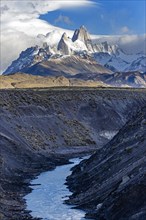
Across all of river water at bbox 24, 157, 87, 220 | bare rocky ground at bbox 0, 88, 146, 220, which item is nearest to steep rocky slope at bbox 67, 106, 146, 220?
river water at bbox 24, 157, 87, 220

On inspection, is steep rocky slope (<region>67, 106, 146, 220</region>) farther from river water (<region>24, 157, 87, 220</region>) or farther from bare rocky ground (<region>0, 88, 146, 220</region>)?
bare rocky ground (<region>0, 88, 146, 220</region>)

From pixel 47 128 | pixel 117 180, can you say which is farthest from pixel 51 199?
Result: pixel 47 128

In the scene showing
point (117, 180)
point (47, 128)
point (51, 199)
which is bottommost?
point (117, 180)

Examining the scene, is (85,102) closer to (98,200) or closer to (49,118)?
(49,118)

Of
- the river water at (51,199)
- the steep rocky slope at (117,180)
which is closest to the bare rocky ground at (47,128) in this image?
the river water at (51,199)

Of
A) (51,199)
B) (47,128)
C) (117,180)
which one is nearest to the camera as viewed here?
(117,180)

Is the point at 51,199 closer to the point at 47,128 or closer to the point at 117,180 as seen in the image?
the point at 117,180
